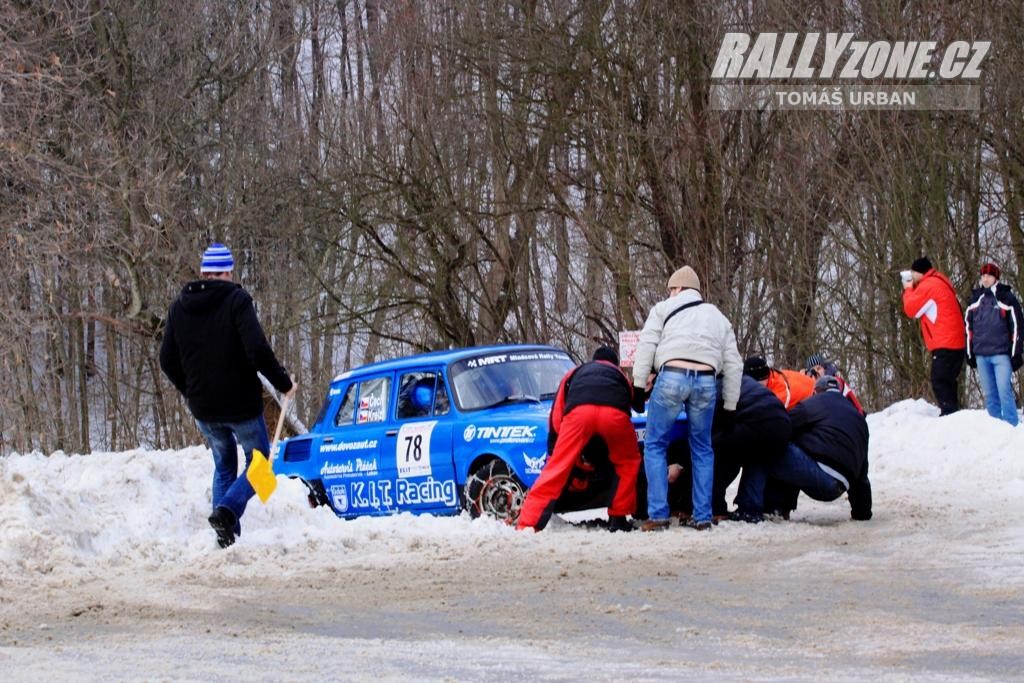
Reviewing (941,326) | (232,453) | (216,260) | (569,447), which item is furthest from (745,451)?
(941,326)

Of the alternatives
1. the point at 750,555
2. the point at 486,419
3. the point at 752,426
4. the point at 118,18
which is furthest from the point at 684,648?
the point at 118,18

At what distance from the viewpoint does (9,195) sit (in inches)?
1019

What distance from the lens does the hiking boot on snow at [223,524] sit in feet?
36.8

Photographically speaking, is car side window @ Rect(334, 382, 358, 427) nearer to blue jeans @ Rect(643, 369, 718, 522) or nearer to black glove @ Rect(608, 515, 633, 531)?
black glove @ Rect(608, 515, 633, 531)

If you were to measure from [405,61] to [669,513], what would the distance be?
19059mm

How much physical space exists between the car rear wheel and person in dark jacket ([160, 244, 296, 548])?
2.17 m

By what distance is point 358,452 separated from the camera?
14.2m

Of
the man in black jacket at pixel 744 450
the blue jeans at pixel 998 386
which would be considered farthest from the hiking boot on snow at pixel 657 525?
the blue jeans at pixel 998 386

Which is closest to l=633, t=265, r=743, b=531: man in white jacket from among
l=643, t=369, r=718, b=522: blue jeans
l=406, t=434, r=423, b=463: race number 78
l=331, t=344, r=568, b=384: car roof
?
l=643, t=369, r=718, b=522: blue jeans

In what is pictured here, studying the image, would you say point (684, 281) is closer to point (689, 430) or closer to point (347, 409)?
point (689, 430)

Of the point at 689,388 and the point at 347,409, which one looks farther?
the point at 347,409

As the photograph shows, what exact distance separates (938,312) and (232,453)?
10.2m

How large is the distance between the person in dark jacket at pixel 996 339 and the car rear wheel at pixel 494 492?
24.7ft

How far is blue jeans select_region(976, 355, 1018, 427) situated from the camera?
18078 millimetres
